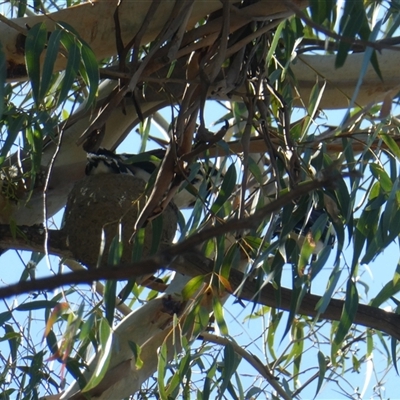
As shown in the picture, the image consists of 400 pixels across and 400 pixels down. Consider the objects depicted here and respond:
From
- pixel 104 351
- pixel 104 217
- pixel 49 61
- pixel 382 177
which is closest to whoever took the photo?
pixel 49 61

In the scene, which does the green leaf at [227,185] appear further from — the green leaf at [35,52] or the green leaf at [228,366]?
the green leaf at [35,52]

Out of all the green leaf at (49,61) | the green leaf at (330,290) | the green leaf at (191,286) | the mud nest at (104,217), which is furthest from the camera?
the mud nest at (104,217)

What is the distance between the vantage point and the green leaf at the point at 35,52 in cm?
120

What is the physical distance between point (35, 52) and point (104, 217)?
71 cm

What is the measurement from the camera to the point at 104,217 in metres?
1.87

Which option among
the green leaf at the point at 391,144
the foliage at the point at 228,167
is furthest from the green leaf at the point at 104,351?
the green leaf at the point at 391,144

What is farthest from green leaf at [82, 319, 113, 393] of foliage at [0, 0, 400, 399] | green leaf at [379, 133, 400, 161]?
green leaf at [379, 133, 400, 161]

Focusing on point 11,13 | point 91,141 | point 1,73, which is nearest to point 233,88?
point 91,141

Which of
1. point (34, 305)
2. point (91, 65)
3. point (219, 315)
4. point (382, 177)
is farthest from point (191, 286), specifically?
point (91, 65)

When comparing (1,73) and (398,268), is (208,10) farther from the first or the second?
(398,268)

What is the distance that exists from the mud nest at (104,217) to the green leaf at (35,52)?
57 centimetres

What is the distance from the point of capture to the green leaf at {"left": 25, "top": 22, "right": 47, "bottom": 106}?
120 centimetres

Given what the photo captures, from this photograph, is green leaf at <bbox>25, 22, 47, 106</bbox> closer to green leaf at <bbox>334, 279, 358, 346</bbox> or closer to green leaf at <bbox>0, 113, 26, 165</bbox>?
green leaf at <bbox>0, 113, 26, 165</bbox>

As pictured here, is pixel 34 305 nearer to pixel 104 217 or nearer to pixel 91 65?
pixel 104 217
